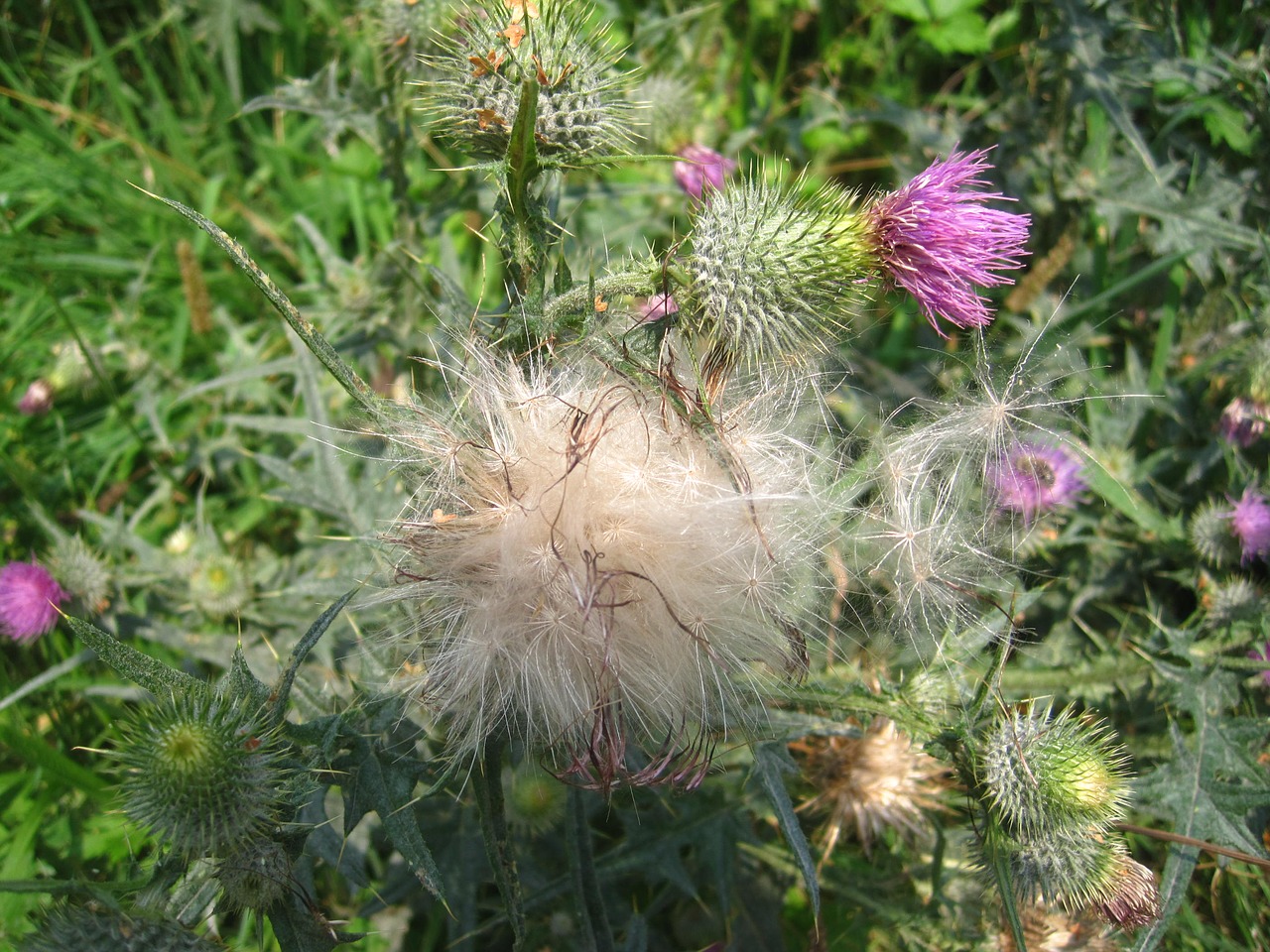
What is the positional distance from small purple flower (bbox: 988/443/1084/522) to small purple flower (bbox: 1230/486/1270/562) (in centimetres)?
53

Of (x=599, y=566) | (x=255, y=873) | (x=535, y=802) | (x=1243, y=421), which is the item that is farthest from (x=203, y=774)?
(x=1243, y=421)

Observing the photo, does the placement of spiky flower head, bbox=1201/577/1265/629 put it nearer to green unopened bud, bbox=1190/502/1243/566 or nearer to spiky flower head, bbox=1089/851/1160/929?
green unopened bud, bbox=1190/502/1243/566

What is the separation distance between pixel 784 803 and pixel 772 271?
122cm

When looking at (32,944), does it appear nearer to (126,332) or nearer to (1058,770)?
(1058,770)

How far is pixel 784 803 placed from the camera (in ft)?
6.50

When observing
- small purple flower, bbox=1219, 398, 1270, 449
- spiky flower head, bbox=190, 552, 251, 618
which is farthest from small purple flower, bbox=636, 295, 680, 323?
small purple flower, bbox=1219, 398, 1270, 449

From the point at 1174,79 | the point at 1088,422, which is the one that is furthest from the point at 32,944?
the point at 1174,79

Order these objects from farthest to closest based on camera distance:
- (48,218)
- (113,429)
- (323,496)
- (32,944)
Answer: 1. (48,218)
2. (113,429)
3. (323,496)
4. (32,944)

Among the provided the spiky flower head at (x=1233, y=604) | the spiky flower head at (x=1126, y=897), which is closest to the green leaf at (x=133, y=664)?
the spiky flower head at (x=1126, y=897)

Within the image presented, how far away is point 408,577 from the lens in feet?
6.43

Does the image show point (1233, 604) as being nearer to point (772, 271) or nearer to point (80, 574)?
point (772, 271)

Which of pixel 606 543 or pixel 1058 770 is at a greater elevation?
pixel 606 543

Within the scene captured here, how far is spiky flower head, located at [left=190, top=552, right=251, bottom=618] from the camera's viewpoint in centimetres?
304

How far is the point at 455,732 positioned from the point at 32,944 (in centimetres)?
90
